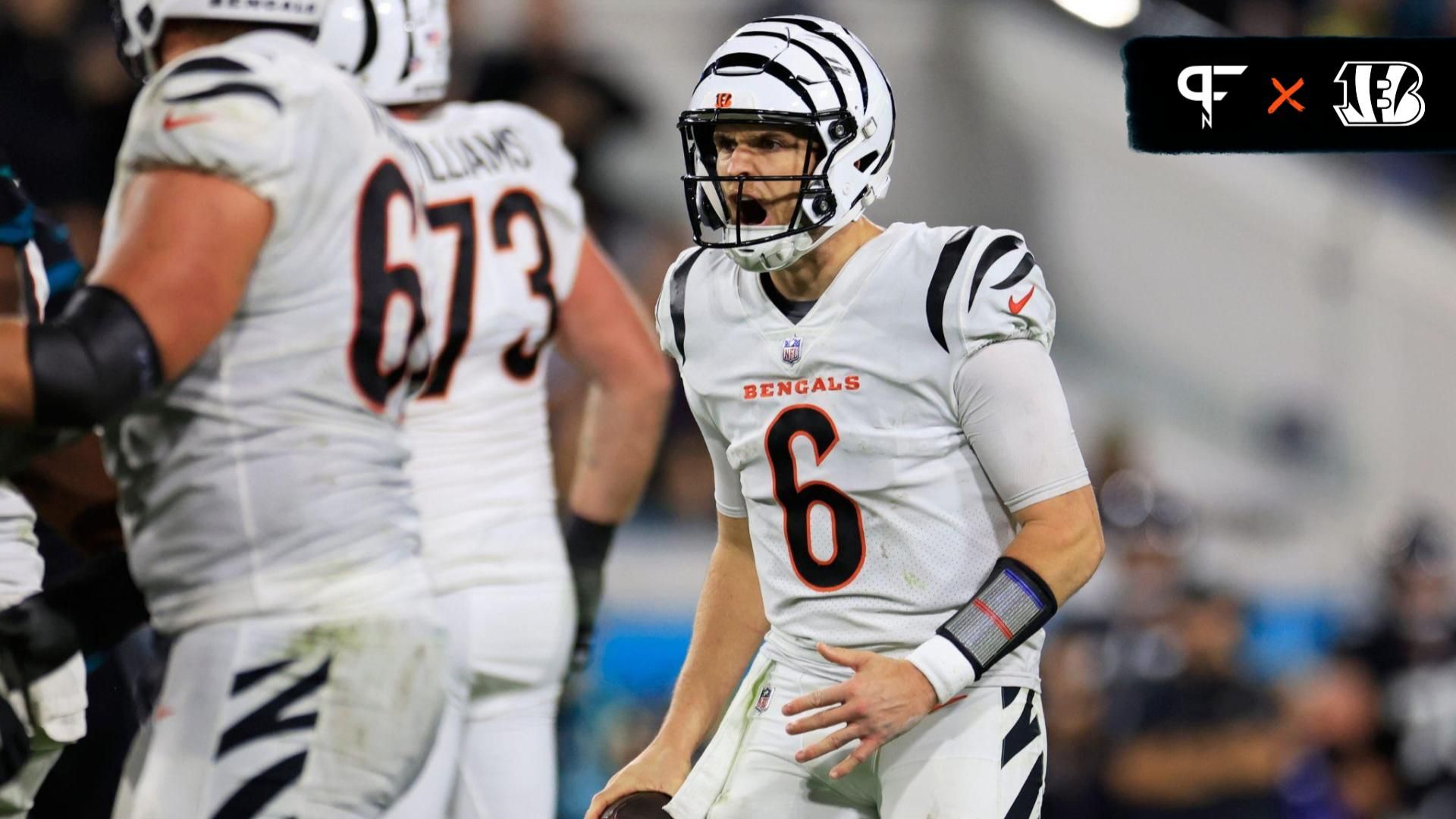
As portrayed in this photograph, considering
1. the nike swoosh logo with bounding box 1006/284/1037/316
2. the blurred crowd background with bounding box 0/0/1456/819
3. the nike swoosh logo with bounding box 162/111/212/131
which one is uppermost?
the nike swoosh logo with bounding box 162/111/212/131

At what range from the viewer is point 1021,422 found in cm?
249

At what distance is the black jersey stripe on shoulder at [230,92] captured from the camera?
259cm

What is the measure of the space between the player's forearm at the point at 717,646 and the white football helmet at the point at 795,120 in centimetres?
50

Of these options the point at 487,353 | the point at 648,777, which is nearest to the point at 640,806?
the point at 648,777

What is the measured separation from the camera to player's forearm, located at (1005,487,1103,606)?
2465 mm

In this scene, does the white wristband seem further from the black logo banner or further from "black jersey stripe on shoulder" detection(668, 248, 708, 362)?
the black logo banner

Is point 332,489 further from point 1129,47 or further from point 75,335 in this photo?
point 1129,47

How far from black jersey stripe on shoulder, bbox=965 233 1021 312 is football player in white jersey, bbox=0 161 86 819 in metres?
1.73

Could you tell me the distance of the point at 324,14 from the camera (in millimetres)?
3314

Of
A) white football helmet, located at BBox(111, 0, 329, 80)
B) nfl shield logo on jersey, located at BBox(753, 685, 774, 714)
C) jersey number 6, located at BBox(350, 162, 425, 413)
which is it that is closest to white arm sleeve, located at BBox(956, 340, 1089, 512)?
nfl shield logo on jersey, located at BBox(753, 685, 774, 714)

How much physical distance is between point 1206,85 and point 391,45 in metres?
2.27

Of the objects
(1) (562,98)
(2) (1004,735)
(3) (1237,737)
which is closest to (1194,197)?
(3) (1237,737)

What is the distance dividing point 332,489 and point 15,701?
80 centimetres

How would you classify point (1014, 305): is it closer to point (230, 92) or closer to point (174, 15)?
point (230, 92)
